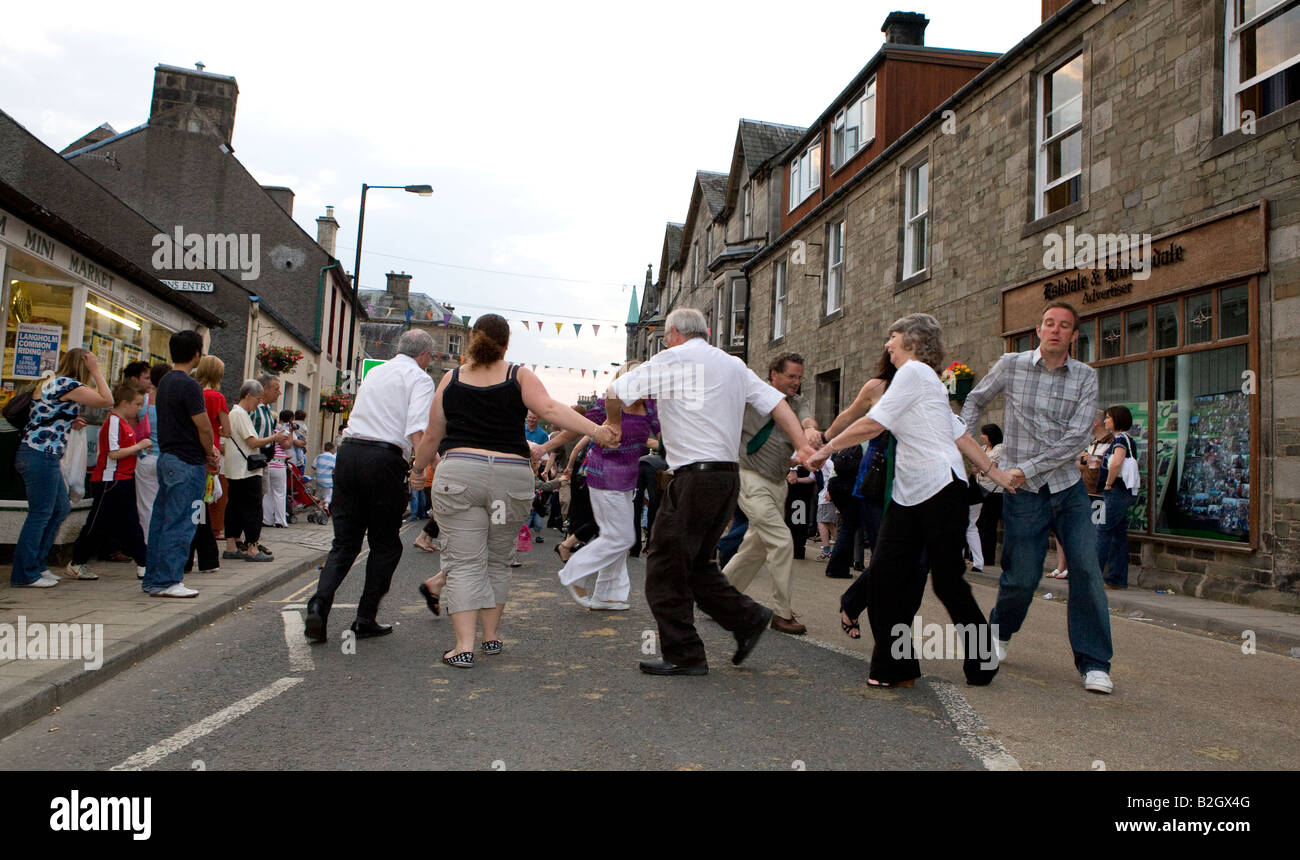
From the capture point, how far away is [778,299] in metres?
24.7

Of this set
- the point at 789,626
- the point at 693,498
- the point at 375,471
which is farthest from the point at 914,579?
the point at 375,471

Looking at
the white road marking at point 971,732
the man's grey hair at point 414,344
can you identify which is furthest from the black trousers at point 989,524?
the man's grey hair at point 414,344

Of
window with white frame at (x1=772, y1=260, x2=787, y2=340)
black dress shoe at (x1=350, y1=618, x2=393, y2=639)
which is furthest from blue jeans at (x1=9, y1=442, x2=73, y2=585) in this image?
window with white frame at (x1=772, y1=260, x2=787, y2=340)

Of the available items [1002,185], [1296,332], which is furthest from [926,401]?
[1002,185]

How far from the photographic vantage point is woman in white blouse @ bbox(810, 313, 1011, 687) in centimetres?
448

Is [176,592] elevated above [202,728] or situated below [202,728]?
above

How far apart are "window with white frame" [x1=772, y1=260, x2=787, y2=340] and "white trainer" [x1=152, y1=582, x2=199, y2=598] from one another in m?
19.4

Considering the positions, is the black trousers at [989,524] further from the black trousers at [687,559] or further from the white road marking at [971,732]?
the black trousers at [687,559]

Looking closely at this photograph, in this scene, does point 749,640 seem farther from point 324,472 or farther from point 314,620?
point 324,472

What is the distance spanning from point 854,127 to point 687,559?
17713 millimetres

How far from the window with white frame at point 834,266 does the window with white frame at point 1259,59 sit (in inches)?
435

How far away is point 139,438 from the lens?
26.2 feet

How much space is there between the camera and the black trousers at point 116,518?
771 centimetres

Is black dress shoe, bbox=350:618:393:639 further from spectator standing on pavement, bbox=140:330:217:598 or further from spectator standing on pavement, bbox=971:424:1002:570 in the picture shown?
spectator standing on pavement, bbox=971:424:1002:570
